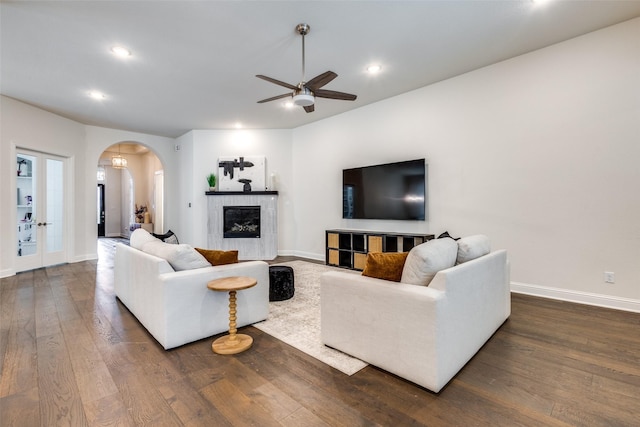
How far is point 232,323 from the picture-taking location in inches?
96.0

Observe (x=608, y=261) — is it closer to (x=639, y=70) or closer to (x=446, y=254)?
(x=639, y=70)

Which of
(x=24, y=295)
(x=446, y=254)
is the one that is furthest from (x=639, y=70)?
(x=24, y=295)

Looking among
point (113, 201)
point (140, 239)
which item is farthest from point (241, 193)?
point (113, 201)

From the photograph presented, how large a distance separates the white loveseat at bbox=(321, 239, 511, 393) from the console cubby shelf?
2.16 meters

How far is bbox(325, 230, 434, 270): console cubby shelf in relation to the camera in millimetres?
4684

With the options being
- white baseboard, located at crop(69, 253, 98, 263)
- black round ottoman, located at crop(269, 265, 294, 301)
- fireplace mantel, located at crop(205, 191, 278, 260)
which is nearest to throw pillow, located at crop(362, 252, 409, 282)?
black round ottoman, located at crop(269, 265, 294, 301)

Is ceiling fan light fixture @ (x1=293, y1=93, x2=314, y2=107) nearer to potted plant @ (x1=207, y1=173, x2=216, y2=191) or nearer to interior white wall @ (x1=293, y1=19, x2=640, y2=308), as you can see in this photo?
interior white wall @ (x1=293, y1=19, x2=640, y2=308)

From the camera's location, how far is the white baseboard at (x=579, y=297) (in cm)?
317

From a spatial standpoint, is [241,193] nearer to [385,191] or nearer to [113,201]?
[385,191]

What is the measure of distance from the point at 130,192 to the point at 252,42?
33.2 feet

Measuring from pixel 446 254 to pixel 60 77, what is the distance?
5610 millimetres

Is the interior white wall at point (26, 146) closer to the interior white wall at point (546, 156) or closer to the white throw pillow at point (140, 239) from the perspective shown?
the white throw pillow at point (140, 239)

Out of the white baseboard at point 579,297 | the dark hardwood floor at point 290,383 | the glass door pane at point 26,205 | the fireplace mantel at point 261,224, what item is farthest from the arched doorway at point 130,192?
the white baseboard at point 579,297

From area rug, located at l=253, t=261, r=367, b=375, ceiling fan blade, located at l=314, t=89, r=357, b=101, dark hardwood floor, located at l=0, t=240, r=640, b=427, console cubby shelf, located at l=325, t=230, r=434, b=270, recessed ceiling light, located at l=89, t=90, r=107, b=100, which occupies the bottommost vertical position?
Answer: dark hardwood floor, located at l=0, t=240, r=640, b=427
